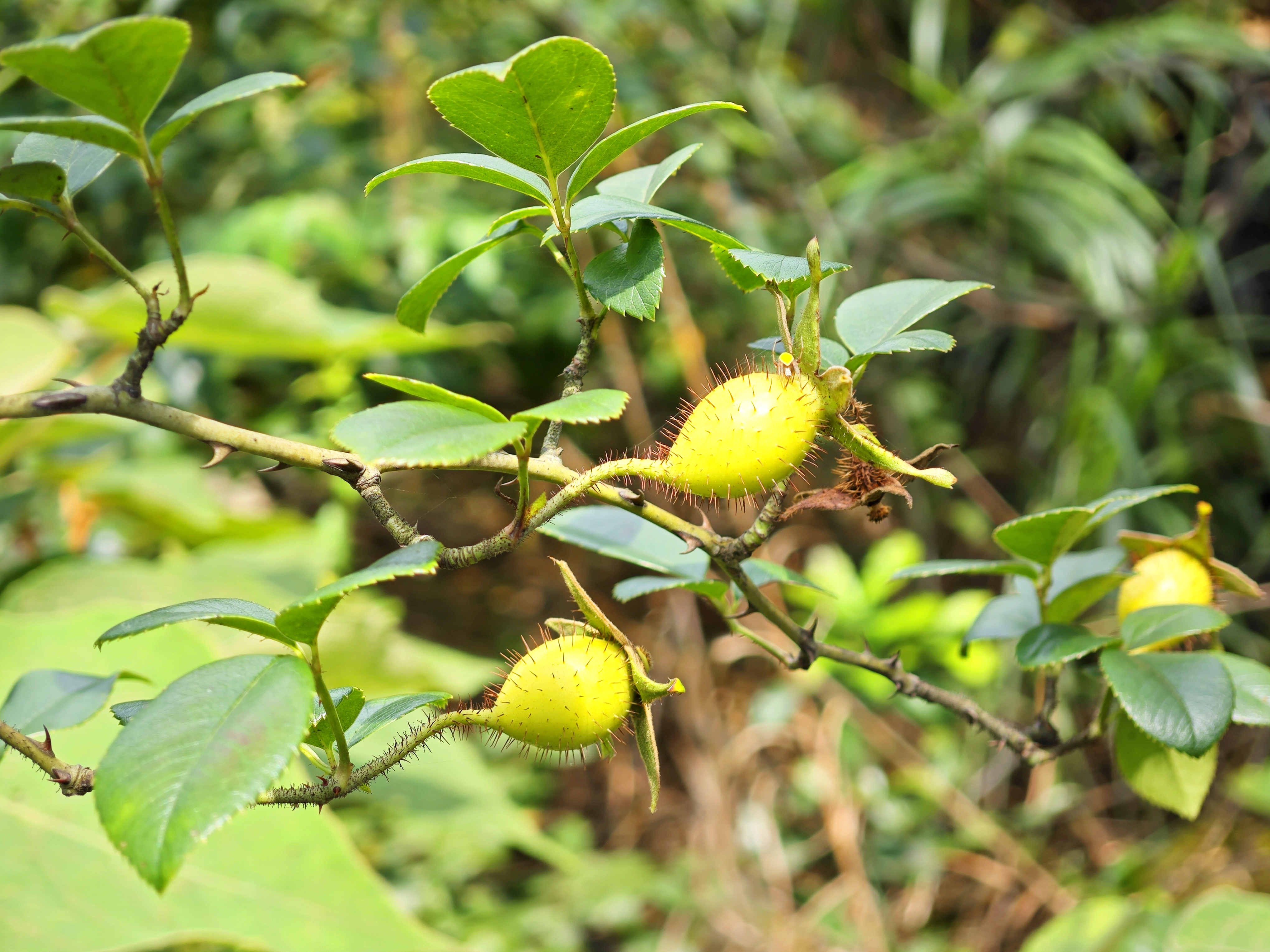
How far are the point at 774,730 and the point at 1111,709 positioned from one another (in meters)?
1.59

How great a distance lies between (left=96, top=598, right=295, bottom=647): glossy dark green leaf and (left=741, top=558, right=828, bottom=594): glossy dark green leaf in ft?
0.82

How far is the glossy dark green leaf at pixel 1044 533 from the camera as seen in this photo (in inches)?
17.6

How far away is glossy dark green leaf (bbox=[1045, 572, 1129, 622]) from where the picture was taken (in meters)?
0.50

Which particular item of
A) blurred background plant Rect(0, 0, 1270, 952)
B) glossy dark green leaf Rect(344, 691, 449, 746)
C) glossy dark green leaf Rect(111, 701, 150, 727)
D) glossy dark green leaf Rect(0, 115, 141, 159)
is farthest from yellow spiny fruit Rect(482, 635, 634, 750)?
blurred background plant Rect(0, 0, 1270, 952)

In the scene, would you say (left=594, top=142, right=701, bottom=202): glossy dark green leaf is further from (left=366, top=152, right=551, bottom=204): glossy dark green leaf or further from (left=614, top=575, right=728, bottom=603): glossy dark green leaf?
(left=614, top=575, right=728, bottom=603): glossy dark green leaf

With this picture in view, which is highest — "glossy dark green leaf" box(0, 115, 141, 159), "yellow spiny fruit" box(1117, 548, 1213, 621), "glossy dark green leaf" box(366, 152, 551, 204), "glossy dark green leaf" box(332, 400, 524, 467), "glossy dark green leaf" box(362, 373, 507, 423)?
"glossy dark green leaf" box(0, 115, 141, 159)

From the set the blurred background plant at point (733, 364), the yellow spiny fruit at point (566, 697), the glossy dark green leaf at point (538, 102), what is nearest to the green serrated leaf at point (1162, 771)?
the yellow spiny fruit at point (566, 697)

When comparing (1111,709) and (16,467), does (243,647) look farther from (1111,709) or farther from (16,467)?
(1111,709)

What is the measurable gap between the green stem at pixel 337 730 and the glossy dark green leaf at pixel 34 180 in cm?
22

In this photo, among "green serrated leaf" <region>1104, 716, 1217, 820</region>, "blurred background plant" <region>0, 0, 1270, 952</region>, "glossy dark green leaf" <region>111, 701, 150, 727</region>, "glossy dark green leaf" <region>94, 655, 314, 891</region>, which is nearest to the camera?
"glossy dark green leaf" <region>94, 655, 314, 891</region>

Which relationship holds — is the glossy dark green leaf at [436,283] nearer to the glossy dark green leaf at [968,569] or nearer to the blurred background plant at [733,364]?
the glossy dark green leaf at [968,569]

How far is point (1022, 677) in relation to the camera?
1.91m

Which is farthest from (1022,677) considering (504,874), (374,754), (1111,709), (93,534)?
(93,534)

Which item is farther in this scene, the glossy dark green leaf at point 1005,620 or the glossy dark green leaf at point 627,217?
the glossy dark green leaf at point 1005,620
